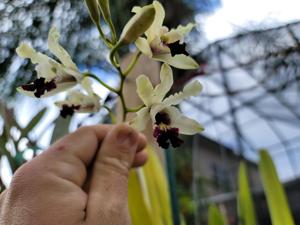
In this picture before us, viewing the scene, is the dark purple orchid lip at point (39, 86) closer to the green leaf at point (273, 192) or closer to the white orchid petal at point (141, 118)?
the white orchid petal at point (141, 118)

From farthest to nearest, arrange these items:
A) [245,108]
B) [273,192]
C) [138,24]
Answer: [245,108]
[273,192]
[138,24]

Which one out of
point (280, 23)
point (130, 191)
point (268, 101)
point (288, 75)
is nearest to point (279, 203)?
point (130, 191)

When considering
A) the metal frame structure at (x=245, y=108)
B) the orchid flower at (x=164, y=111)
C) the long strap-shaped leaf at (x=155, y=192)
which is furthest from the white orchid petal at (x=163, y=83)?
the metal frame structure at (x=245, y=108)

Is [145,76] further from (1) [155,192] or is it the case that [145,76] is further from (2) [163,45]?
(1) [155,192]

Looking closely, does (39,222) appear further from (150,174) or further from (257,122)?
(257,122)

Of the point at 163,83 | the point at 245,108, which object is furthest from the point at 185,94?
the point at 245,108

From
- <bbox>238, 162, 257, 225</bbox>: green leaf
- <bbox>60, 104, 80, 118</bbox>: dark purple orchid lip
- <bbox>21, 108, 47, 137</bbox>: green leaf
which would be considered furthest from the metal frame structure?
<bbox>60, 104, 80, 118</bbox>: dark purple orchid lip
